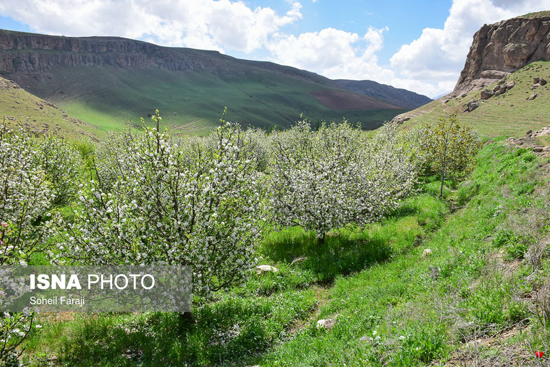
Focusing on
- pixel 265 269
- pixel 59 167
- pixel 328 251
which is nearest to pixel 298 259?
pixel 328 251

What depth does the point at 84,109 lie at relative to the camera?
197m

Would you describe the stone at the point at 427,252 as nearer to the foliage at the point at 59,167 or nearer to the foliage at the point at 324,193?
the foliage at the point at 324,193

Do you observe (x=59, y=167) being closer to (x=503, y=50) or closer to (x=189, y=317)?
(x=189, y=317)

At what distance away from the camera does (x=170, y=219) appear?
8.90 m

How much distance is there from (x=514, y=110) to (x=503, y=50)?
75.5 m

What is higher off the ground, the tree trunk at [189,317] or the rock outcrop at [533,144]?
the rock outcrop at [533,144]

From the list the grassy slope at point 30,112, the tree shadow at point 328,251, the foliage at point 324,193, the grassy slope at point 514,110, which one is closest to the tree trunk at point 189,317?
the tree shadow at point 328,251

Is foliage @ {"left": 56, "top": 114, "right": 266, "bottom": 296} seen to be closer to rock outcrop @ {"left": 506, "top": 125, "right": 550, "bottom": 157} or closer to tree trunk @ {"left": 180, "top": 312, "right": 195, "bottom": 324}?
tree trunk @ {"left": 180, "top": 312, "right": 195, "bottom": 324}

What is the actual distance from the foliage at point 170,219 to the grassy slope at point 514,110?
276ft

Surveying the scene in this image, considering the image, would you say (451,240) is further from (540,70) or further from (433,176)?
(540,70)

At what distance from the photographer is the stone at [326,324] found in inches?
375

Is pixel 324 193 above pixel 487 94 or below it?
below

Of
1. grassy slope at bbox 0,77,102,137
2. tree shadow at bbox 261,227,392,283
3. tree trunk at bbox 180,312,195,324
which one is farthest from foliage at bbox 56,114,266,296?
grassy slope at bbox 0,77,102,137

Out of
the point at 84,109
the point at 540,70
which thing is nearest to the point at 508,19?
the point at 540,70
